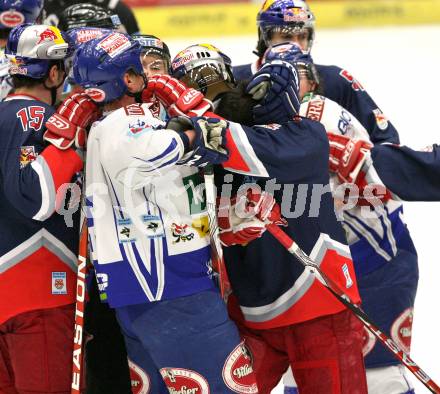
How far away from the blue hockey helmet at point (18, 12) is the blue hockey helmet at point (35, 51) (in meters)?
1.23

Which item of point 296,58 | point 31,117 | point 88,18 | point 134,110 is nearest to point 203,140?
point 134,110

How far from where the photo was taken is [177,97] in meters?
2.79

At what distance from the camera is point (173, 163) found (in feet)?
8.50

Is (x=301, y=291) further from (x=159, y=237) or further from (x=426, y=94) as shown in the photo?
(x=426, y=94)

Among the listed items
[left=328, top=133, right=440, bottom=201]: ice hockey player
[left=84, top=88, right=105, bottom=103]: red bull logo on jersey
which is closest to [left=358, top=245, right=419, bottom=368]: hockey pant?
[left=328, top=133, right=440, bottom=201]: ice hockey player

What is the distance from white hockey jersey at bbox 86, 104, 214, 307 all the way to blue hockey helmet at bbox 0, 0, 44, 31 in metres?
1.78

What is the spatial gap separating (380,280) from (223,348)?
997 millimetres

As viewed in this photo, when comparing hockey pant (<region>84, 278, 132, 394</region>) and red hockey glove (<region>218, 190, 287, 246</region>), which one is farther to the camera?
hockey pant (<region>84, 278, 132, 394</region>)

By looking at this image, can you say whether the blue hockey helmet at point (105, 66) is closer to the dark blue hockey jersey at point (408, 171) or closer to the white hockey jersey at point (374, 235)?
the dark blue hockey jersey at point (408, 171)

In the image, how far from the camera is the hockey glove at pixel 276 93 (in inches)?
109

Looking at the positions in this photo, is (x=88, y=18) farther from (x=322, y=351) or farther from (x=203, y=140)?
(x=322, y=351)

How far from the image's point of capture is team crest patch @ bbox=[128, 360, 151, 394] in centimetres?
297

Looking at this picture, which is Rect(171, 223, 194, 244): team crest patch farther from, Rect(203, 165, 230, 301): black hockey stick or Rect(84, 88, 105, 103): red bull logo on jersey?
Rect(84, 88, 105, 103): red bull logo on jersey

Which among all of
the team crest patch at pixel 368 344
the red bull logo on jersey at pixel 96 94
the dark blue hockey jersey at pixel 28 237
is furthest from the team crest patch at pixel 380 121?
the red bull logo on jersey at pixel 96 94
